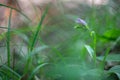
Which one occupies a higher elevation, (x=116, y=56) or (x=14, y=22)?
(x=116, y=56)

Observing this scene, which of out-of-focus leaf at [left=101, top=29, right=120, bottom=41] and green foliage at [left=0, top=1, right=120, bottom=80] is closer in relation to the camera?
green foliage at [left=0, top=1, right=120, bottom=80]

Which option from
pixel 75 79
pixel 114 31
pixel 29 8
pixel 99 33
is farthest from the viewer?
pixel 29 8

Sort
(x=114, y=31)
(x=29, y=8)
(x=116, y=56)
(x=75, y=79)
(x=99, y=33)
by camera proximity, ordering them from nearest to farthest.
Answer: (x=75, y=79) < (x=116, y=56) < (x=114, y=31) < (x=99, y=33) < (x=29, y=8)

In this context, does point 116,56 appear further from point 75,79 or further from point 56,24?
point 56,24

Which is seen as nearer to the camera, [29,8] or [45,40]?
[45,40]

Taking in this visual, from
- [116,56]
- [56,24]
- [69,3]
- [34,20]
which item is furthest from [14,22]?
[116,56]

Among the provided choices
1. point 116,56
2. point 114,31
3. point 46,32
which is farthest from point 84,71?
point 46,32

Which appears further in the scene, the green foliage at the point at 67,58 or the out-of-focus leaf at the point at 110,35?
the out-of-focus leaf at the point at 110,35

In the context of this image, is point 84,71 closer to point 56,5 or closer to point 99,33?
point 99,33

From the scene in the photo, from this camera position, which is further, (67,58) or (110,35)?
(110,35)
